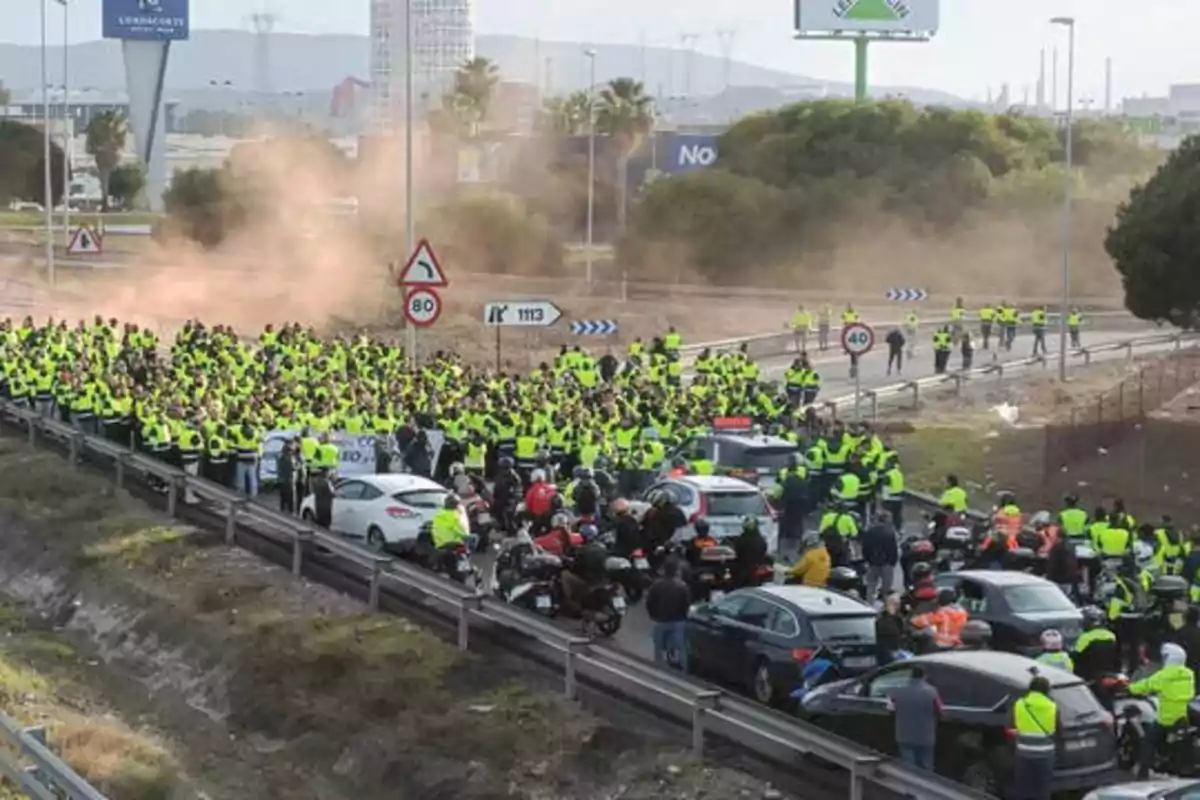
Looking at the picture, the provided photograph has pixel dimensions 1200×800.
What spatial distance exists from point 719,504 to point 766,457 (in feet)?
12.0

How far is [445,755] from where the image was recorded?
1602cm

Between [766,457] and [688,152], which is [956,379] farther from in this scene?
[688,152]

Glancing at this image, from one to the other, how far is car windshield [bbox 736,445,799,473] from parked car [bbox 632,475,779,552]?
2.81 metres

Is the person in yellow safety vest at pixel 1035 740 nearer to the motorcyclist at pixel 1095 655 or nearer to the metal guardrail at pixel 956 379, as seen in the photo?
the motorcyclist at pixel 1095 655

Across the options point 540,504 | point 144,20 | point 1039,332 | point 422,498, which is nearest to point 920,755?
point 540,504

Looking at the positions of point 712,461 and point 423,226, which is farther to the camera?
point 423,226

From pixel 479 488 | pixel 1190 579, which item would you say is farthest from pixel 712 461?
pixel 1190 579

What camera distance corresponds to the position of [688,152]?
10075 centimetres

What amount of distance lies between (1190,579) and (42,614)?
13250 mm

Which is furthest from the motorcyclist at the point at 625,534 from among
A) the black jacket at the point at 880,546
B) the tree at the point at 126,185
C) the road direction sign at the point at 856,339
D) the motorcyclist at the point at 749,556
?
the tree at the point at 126,185

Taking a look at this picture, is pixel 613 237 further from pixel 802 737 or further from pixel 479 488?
pixel 802 737

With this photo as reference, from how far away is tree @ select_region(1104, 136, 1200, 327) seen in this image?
127ft

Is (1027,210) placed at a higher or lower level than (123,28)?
lower

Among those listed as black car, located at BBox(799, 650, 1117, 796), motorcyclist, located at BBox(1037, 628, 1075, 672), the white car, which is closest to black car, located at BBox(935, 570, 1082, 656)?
motorcyclist, located at BBox(1037, 628, 1075, 672)
